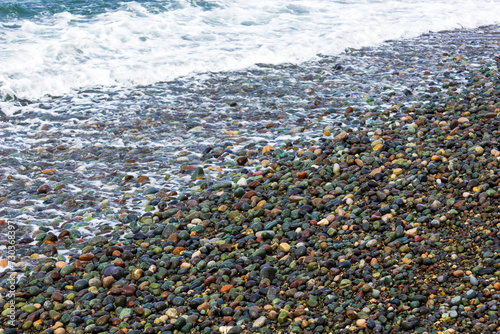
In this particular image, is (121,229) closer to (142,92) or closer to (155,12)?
(142,92)

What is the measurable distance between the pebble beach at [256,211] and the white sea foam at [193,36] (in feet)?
4.02

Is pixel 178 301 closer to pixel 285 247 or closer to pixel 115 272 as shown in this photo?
pixel 115 272

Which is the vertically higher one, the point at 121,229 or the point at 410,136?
the point at 410,136

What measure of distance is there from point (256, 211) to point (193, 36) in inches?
345

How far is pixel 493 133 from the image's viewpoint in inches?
218

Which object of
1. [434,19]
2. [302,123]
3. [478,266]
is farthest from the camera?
[434,19]

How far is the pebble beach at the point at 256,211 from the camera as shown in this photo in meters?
3.50

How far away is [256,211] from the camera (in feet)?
15.9

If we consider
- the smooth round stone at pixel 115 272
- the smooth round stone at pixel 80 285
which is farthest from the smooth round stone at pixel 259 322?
the smooth round stone at pixel 80 285

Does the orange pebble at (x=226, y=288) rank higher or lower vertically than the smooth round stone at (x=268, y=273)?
lower

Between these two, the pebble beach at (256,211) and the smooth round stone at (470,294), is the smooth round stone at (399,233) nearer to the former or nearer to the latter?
the pebble beach at (256,211)

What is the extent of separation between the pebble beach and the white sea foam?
1225mm

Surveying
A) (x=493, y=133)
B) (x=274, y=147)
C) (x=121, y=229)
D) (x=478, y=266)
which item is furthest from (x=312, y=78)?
(x=478, y=266)

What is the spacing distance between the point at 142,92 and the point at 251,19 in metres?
6.59
